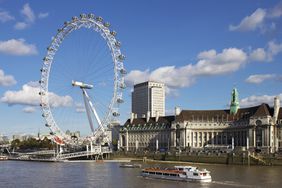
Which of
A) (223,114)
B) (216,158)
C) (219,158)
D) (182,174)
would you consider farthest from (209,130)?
(182,174)

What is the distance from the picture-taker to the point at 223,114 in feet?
435

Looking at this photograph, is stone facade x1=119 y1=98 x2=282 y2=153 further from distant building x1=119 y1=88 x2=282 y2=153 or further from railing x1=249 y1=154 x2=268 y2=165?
railing x1=249 y1=154 x2=268 y2=165

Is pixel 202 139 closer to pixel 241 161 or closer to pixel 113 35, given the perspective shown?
pixel 241 161

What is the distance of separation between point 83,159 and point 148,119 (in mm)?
36444

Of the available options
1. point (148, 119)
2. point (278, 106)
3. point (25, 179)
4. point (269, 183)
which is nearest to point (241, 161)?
point (278, 106)

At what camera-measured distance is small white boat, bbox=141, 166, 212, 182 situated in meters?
59.7

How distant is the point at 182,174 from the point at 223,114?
7193cm

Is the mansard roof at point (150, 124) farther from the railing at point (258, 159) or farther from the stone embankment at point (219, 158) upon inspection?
the railing at point (258, 159)

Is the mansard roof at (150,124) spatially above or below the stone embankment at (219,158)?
above

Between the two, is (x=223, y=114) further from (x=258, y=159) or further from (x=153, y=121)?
(x=258, y=159)

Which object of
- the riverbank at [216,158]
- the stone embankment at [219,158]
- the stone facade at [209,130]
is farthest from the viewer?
the stone facade at [209,130]

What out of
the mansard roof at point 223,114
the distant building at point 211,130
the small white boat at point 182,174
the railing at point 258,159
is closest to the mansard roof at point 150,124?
the distant building at point 211,130

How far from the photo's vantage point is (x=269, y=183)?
56000mm

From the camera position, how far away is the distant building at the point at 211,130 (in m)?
115
